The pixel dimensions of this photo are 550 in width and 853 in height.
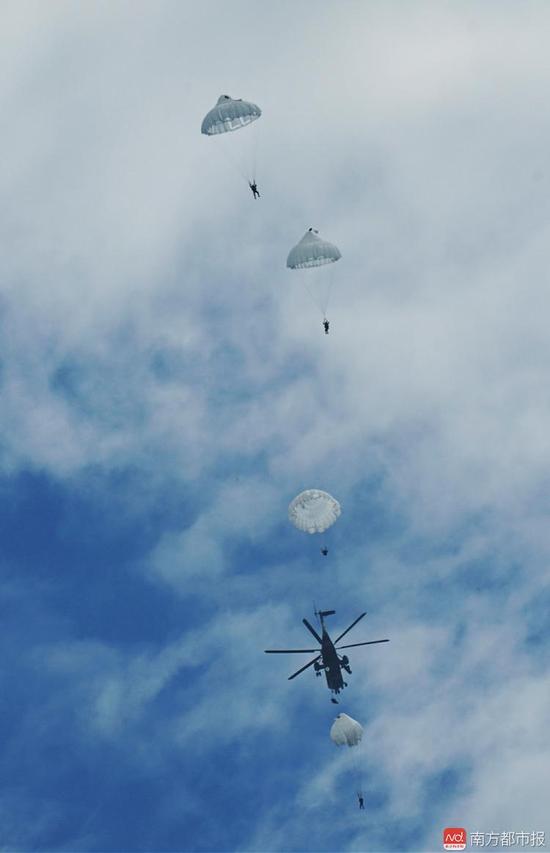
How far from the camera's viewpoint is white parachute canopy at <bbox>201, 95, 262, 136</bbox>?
444 ft

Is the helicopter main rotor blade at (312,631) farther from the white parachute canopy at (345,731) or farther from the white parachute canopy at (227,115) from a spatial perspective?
the white parachute canopy at (227,115)

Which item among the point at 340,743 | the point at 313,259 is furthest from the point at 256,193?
the point at 340,743

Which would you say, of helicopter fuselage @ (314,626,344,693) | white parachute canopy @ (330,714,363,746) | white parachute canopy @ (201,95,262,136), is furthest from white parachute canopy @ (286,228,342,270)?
white parachute canopy @ (330,714,363,746)

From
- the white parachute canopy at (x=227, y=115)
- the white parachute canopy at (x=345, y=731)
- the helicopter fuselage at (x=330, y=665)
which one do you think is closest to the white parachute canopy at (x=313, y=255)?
the white parachute canopy at (x=227, y=115)

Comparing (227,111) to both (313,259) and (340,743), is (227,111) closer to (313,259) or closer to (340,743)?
(313,259)

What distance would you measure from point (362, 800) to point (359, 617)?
20353 millimetres

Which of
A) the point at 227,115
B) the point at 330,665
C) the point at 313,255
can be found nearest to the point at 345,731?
the point at 330,665

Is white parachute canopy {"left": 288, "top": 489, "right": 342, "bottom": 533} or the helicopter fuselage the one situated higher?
white parachute canopy {"left": 288, "top": 489, "right": 342, "bottom": 533}

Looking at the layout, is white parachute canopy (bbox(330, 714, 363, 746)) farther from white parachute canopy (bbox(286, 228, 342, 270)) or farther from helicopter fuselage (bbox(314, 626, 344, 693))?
white parachute canopy (bbox(286, 228, 342, 270))

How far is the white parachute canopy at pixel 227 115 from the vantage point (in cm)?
13525

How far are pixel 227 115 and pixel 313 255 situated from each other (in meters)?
18.4

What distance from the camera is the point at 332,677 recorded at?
13975cm

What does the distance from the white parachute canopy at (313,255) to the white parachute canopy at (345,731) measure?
5529cm

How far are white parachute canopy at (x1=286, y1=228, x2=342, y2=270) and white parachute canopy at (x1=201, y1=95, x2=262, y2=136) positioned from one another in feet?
51.5
